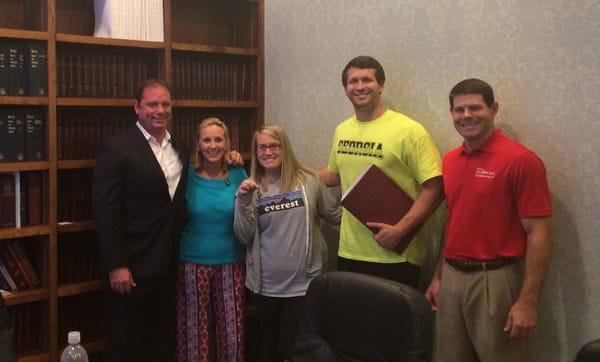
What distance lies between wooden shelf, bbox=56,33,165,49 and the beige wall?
Answer: 102cm

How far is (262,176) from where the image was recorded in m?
3.00

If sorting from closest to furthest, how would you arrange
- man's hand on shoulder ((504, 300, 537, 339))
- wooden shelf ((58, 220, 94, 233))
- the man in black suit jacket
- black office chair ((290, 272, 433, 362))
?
black office chair ((290, 272, 433, 362))
man's hand on shoulder ((504, 300, 537, 339))
the man in black suit jacket
wooden shelf ((58, 220, 94, 233))

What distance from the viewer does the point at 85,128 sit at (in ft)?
10.7

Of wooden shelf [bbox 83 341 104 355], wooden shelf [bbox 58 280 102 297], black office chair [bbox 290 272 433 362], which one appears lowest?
wooden shelf [bbox 83 341 104 355]

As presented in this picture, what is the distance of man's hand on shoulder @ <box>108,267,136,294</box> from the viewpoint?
288cm

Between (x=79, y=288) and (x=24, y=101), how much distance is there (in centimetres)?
98

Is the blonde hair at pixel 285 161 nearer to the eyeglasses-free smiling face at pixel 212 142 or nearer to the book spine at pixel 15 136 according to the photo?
the eyeglasses-free smiling face at pixel 212 142

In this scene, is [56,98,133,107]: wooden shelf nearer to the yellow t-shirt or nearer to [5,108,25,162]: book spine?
[5,108,25,162]: book spine

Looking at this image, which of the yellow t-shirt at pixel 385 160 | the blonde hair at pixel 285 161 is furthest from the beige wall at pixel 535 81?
the blonde hair at pixel 285 161

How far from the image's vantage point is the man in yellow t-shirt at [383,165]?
2592 millimetres

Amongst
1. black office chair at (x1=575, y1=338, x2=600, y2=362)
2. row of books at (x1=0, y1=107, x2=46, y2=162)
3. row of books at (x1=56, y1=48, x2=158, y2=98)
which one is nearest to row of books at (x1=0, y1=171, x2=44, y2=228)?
row of books at (x1=0, y1=107, x2=46, y2=162)

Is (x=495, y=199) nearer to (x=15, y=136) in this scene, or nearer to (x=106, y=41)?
(x=106, y=41)

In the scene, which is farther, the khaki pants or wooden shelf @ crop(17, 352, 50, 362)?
wooden shelf @ crop(17, 352, 50, 362)

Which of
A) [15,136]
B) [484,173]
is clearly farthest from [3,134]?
[484,173]
